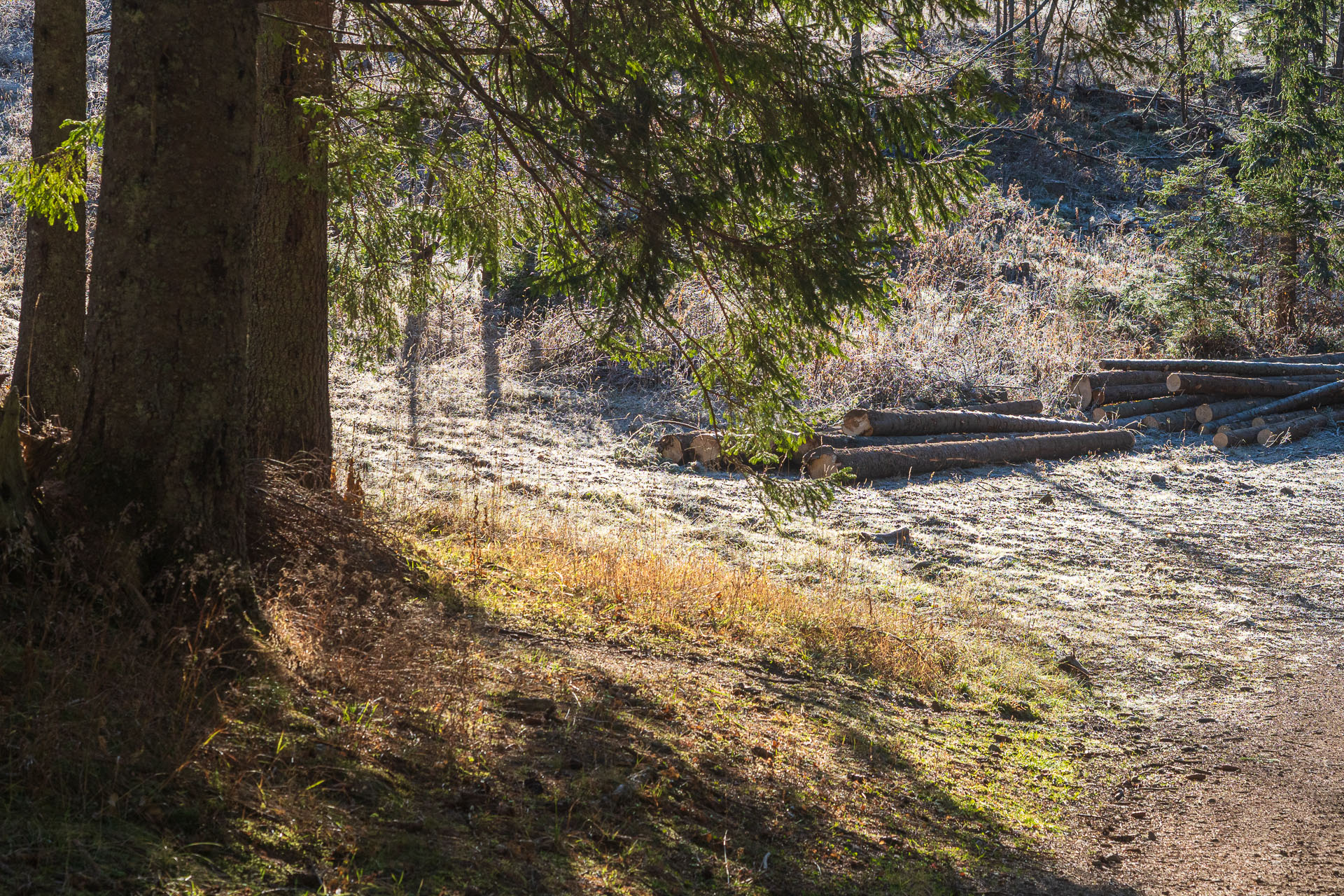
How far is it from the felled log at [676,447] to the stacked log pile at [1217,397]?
7254 mm

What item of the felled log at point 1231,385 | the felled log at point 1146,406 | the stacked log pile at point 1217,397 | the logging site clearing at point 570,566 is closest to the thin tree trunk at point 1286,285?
the stacked log pile at point 1217,397

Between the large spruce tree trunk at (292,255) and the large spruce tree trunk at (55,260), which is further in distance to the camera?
the large spruce tree trunk at (55,260)

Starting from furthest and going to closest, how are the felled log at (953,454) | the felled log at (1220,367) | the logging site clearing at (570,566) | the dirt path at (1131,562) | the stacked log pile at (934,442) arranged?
the felled log at (1220,367), the stacked log pile at (934,442), the felled log at (953,454), the dirt path at (1131,562), the logging site clearing at (570,566)

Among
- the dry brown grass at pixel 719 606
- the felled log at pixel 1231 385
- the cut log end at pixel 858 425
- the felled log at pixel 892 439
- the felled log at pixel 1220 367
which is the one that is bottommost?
the dry brown grass at pixel 719 606

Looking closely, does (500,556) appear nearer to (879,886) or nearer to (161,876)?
(879,886)

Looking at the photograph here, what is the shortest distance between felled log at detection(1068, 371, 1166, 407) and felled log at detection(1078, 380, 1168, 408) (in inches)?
0.4

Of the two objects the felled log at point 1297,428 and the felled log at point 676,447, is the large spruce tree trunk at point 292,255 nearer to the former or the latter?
the felled log at point 676,447

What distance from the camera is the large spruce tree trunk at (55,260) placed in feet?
23.9

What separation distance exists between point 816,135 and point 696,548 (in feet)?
14.8

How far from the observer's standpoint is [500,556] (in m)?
7.23

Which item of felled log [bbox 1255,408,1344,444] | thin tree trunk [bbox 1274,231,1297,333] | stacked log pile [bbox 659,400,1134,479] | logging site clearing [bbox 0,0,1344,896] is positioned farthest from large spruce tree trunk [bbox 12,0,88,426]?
thin tree trunk [bbox 1274,231,1297,333]

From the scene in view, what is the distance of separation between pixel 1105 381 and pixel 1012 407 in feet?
7.88

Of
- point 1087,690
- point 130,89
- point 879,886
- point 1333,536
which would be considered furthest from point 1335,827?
point 1333,536

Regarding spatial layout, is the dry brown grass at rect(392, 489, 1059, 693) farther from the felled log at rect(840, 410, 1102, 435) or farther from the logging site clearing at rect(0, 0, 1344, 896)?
the felled log at rect(840, 410, 1102, 435)
